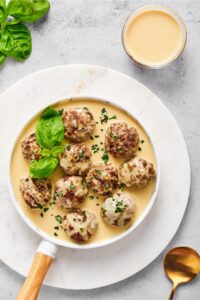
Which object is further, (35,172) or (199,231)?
(199,231)

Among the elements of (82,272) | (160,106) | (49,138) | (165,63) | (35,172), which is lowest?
(82,272)

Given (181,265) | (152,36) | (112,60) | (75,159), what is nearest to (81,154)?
(75,159)

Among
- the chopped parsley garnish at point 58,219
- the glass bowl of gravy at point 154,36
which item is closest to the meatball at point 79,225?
the chopped parsley garnish at point 58,219

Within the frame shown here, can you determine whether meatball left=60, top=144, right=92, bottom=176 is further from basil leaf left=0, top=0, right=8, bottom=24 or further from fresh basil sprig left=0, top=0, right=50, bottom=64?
basil leaf left=0, top=0, right=8, bottom=24

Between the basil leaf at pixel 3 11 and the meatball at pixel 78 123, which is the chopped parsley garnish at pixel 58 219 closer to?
the meatball at pixel 78 123

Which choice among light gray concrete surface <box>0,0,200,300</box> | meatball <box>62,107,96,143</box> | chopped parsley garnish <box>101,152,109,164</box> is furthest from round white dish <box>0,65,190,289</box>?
chopped parsley garnish <box>101,152,109,164</box>

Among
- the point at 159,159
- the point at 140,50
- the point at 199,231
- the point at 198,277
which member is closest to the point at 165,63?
the point at 140,50

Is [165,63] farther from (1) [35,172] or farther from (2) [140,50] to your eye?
(1) [35,172]

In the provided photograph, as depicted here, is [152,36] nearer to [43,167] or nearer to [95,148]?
[95,148]

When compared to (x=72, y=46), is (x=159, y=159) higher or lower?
lower
